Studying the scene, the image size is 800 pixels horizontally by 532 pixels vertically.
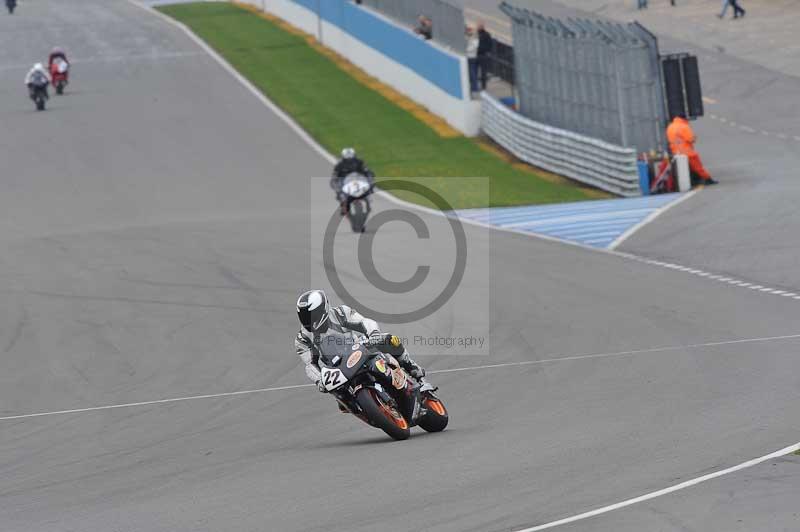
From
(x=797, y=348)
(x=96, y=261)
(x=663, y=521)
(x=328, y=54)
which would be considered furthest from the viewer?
(x=328, y=54)

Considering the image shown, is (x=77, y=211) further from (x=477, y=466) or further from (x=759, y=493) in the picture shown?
(x=759, y=493)

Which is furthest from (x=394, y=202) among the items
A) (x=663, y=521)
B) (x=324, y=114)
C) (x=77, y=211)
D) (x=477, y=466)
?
(x=663, y=521)

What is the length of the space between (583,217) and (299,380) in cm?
1215

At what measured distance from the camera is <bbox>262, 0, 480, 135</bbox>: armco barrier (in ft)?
126

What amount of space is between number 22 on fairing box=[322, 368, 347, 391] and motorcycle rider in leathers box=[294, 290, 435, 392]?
7cm

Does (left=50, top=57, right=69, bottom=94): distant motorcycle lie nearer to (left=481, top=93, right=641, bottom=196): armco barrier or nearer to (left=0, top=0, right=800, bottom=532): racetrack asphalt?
(left=0, top=0, right=800, bottom=532): racetrack asphalt

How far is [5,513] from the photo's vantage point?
957 cm

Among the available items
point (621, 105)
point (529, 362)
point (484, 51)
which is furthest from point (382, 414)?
point (484, 51)

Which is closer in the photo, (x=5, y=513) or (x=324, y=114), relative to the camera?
(x=5, y=513)

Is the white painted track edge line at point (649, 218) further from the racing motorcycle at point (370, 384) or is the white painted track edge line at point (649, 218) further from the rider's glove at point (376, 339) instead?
the rider's glove at point (376, 339)

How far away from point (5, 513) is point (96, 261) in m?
14.6

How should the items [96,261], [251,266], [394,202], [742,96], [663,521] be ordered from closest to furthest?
[663,521]
[251,266]
[96,261]
[394,202]
[742,96]

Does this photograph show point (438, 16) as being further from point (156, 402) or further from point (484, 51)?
point (156, 402)

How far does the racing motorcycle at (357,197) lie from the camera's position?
25109mm
